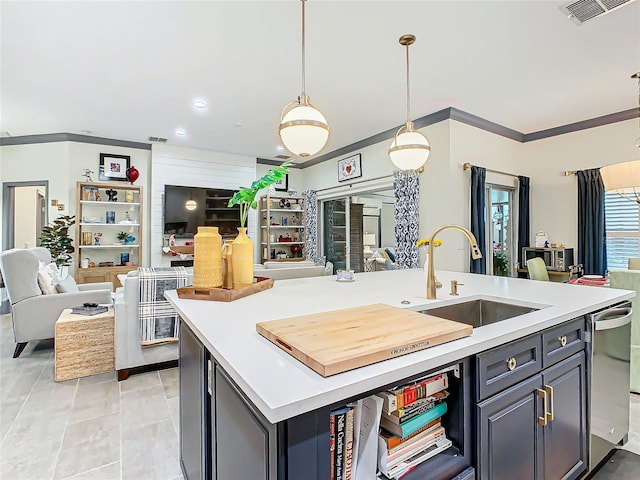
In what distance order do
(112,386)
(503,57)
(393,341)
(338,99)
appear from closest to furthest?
(393,341) → (112,386) → (503,57) → (338,99)

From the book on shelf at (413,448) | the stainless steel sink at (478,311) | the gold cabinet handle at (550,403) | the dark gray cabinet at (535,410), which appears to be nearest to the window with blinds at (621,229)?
the stainless steel sink at (478,311)

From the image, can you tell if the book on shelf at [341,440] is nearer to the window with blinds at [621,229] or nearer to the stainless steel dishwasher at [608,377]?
the stainless steel dishwasher at [608,377]

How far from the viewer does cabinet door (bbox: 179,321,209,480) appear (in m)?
1.27

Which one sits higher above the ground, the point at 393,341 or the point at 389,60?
the point at 389,60

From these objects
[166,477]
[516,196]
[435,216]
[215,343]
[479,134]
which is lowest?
[166,477]

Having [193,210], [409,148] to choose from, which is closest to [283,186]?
[193,210]

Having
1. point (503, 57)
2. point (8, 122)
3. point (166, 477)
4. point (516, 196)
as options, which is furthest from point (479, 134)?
point (8, 122)

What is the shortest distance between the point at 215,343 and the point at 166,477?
4.22 feet

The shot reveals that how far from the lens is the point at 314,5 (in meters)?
2.38

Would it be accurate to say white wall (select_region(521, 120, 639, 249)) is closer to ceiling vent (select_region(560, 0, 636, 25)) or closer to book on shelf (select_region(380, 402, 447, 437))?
ceiling vent (select_region(560, 0, 636, 25))

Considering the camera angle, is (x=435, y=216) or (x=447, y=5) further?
(x=435, y=216)

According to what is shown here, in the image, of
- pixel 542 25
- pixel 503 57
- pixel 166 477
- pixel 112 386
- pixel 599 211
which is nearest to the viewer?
pixel 166 477

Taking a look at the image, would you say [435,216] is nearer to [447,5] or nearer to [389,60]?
[389,60]

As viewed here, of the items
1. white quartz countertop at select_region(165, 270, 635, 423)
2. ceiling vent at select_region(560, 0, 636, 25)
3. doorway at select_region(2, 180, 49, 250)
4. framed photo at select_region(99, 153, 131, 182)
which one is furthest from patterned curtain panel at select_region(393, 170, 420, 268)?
doorway at select_region(2, 180, 49, 250)
